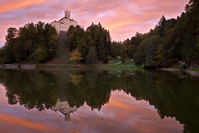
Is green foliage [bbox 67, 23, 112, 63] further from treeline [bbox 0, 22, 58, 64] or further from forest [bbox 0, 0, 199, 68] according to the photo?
treeline [bbox 0, 22, 58, 64]

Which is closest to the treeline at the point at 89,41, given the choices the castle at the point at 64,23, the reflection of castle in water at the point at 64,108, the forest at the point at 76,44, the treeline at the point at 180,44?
the forest at the point at 76,44

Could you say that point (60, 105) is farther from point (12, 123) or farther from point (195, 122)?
point (195, 122)

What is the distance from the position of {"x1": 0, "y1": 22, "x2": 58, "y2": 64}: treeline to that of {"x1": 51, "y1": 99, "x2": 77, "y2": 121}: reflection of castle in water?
61.3 meters

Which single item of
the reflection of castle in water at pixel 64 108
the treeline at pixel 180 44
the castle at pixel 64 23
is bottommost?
the reflection of castle in water at pixel 64 108

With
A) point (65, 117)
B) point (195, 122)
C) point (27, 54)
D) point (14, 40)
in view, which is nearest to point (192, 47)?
point (195, 122)

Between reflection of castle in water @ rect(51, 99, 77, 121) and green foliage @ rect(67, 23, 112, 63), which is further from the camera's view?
green foliage @ rect(67, 23, 112, 63)

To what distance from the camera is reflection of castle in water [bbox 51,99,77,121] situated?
7697 mm

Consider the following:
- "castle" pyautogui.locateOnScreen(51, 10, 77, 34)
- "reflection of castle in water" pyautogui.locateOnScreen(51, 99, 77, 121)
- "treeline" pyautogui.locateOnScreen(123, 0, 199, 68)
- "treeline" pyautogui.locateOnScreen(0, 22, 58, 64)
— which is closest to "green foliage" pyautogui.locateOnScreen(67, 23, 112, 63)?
"treeline" pyautogui.locateOnScreen(0, 22, 58, 64)

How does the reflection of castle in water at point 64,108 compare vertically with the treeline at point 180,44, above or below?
below

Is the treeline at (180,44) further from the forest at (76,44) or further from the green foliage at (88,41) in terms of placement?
the green foliage at (88,41)

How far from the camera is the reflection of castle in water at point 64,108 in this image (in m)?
7.70

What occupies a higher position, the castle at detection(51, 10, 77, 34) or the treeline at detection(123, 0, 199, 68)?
the castle at detection(51, 10, 77, 34)

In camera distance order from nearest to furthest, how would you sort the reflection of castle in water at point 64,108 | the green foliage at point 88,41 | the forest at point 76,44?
the reflection of castle in water at point 64,108 → the forest at point 76,44 → the green foliage at point 88,41

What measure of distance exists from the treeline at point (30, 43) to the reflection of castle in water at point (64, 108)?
61.3 m
